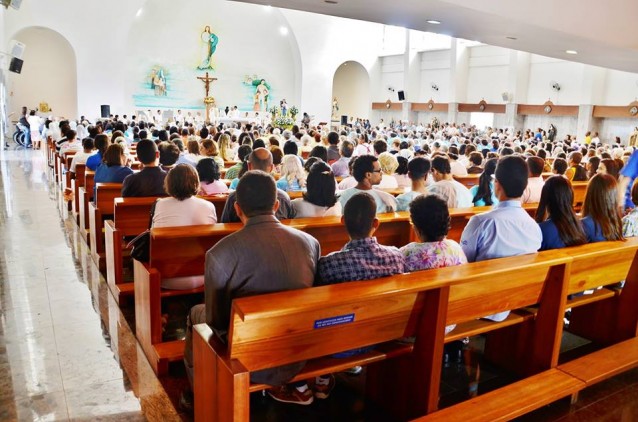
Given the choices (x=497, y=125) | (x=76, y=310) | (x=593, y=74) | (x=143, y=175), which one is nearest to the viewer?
(x=76, y=310)

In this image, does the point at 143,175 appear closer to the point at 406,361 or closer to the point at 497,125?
the point at 406,361

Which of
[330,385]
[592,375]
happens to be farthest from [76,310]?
[592,375]

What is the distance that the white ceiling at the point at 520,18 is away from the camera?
15.7ft

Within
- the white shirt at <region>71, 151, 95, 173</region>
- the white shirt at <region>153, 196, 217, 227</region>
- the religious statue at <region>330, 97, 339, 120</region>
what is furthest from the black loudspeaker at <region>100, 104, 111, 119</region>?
the white shirt at <region>153, 196, 217, 227</region>

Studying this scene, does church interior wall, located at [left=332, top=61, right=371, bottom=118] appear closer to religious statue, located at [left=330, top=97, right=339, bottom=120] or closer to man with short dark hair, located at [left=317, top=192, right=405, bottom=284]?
religious statue, located at [left=330, top=97, right=339, bottom=120]

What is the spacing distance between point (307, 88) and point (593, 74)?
11.8m

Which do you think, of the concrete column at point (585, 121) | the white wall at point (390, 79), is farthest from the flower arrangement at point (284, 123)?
the white wall at point (390, 79)

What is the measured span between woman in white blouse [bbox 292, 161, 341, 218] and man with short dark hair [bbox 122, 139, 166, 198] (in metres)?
1.62

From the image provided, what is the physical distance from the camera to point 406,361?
271 centimetres

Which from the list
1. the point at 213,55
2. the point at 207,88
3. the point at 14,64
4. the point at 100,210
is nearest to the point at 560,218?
the point at 100,210

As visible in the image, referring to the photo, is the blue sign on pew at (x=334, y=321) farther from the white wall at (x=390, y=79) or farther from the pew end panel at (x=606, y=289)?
the white wall at (x=390, y=79)

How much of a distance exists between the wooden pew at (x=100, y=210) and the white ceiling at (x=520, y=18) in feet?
7.53

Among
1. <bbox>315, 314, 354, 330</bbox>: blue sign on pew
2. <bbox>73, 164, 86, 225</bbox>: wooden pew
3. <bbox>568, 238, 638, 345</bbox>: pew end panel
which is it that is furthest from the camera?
<bbox>73, 164, 86, 225</bbox>: wooden pew

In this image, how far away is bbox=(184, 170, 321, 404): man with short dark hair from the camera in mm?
2260
